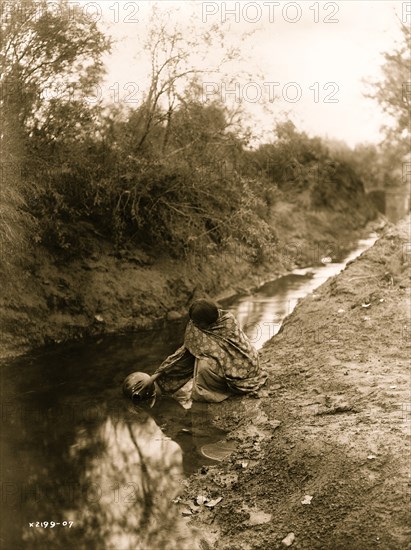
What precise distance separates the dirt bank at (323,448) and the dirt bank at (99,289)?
3.90m

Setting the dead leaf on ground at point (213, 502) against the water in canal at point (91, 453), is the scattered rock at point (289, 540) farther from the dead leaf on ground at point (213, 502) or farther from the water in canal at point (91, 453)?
the dead leaf on ground at point (213, 502)

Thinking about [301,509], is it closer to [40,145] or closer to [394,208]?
[40,145]

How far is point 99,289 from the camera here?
1307 centimetres

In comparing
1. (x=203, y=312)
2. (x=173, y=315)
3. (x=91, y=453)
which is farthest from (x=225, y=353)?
(x=173, y=315)

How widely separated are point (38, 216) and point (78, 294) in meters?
1.74

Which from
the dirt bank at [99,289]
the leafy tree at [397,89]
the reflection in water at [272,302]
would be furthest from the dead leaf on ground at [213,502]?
the leafy tree at [397,89]

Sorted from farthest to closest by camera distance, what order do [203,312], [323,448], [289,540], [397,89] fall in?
[397,89] < [203,312] < [323,448] < [289,540]

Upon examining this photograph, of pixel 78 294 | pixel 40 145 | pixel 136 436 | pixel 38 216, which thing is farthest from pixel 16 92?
pixel 136 436

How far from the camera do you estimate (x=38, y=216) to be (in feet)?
40.0

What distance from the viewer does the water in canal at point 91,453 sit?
17.9ft

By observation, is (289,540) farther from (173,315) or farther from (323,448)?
(173,315)

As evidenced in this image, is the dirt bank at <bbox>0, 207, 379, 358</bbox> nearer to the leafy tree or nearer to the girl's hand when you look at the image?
the girl's hand

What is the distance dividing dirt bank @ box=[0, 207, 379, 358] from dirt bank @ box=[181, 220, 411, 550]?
3.90 m

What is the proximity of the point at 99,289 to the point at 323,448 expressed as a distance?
7895 millimetres
